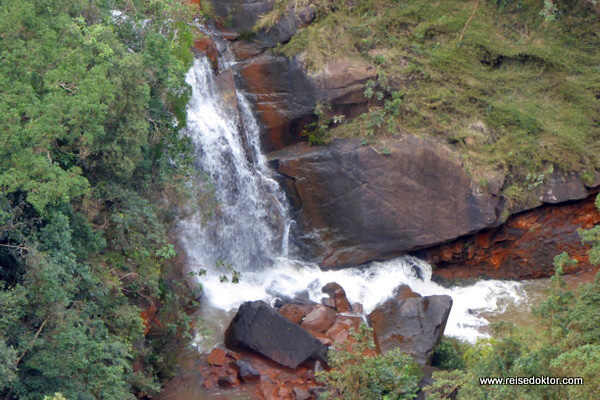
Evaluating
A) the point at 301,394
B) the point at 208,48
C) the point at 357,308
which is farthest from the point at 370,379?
the point at 208,48

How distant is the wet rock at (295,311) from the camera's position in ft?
41.8

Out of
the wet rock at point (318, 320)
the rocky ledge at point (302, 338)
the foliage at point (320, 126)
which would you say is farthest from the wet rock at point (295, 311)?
the foliage at point (320, 126)

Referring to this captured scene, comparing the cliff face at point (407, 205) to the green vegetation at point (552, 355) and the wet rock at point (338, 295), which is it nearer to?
the wet rock at point (338, 295)

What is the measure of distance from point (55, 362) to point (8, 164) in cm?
279

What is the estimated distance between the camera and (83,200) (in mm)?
9461

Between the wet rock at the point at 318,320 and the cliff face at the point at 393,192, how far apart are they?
179cm

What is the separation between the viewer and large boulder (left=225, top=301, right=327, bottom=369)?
456 inches

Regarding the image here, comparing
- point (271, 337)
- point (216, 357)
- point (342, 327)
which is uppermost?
point (271, 337)

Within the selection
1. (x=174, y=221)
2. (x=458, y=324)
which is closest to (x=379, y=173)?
(x=458, y=324)

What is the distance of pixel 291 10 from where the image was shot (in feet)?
51.3

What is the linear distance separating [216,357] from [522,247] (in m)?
8.19

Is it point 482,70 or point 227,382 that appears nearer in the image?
point 227,382

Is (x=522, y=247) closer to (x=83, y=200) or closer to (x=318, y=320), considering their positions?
(x=318, y=320)

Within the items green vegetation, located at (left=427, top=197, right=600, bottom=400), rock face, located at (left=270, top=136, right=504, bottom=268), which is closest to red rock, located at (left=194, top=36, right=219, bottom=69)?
rock face, located at (left=270, top=136, right=504, bottom=268)
